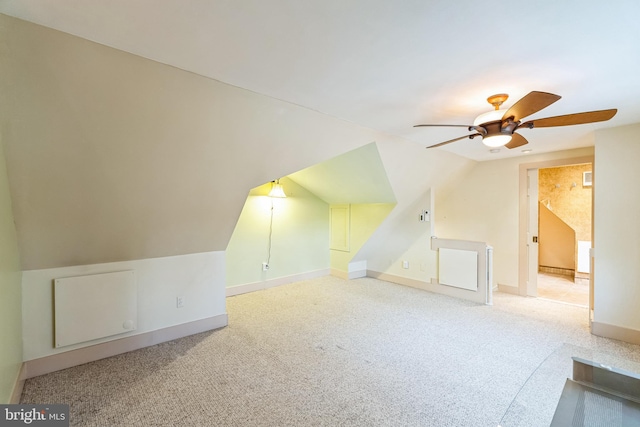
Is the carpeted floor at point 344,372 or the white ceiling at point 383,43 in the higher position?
the white ceiling at point 383,43

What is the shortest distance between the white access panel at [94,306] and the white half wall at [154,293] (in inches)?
2.4

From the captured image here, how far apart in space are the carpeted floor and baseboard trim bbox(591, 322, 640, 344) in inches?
4.7

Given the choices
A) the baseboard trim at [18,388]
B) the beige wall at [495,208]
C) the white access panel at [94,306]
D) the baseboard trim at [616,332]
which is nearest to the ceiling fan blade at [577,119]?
the baseboard trim at [616,332]

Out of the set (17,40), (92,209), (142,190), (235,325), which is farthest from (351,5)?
(235,325)

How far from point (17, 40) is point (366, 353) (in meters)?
3.26

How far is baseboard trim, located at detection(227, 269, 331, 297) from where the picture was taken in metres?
4.53

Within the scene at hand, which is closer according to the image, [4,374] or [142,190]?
[4,374]

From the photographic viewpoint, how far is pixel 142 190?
2.41 meters

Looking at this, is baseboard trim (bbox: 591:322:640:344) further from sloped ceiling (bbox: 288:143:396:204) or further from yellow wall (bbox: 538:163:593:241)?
yellow wall (bbox: 538:163:593:241)

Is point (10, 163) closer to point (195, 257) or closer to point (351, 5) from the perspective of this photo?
point (195, 257)

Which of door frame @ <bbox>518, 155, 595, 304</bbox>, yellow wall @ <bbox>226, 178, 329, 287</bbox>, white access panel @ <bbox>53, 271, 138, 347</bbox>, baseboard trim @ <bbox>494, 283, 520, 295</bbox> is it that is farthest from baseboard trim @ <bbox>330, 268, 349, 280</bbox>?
white access panel @ <bbox>53, 271, 138, 347</bbox>

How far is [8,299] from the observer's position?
6.28 feet

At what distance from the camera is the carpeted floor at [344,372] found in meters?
1.84

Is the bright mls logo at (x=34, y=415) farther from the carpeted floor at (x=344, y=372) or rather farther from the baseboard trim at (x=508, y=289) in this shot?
the baseboard trim at (x=508, y=289)
